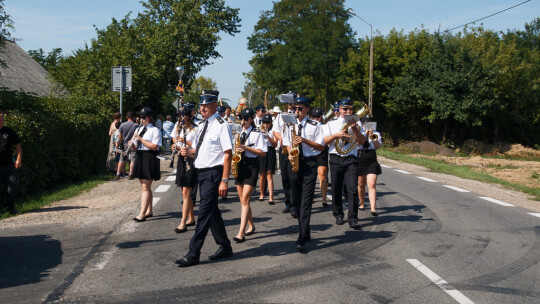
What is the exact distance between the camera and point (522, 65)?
41125mm

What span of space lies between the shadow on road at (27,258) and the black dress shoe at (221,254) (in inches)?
70.1

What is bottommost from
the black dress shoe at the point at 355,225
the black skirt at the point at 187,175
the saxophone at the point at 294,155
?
the black dress shoe at the point at 355,225

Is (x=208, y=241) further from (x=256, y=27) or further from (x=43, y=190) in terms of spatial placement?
(x=256, y=27)

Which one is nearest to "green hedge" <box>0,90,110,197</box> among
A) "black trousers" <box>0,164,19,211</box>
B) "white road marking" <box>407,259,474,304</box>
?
"black trousers" <box>0,164,19,211</box>

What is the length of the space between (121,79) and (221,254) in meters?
11.1

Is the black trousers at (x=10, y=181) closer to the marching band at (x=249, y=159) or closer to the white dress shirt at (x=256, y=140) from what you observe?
the marching band at (x=249, y=159)

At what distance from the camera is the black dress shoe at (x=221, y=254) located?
6.29m

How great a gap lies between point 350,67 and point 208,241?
37.5 metres

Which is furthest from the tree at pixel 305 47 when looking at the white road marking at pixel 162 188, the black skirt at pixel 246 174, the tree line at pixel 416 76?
the black skirt at pixel 246 174

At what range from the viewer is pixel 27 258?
244 inches

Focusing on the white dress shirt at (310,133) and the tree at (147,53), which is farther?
the tree at (147,53)

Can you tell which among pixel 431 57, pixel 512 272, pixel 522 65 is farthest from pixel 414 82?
pixel 512 272

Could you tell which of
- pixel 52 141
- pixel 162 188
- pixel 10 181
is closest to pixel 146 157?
pixel 10 181

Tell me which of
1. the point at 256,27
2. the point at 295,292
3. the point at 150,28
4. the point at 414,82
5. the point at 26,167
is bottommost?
the point at 295,292
